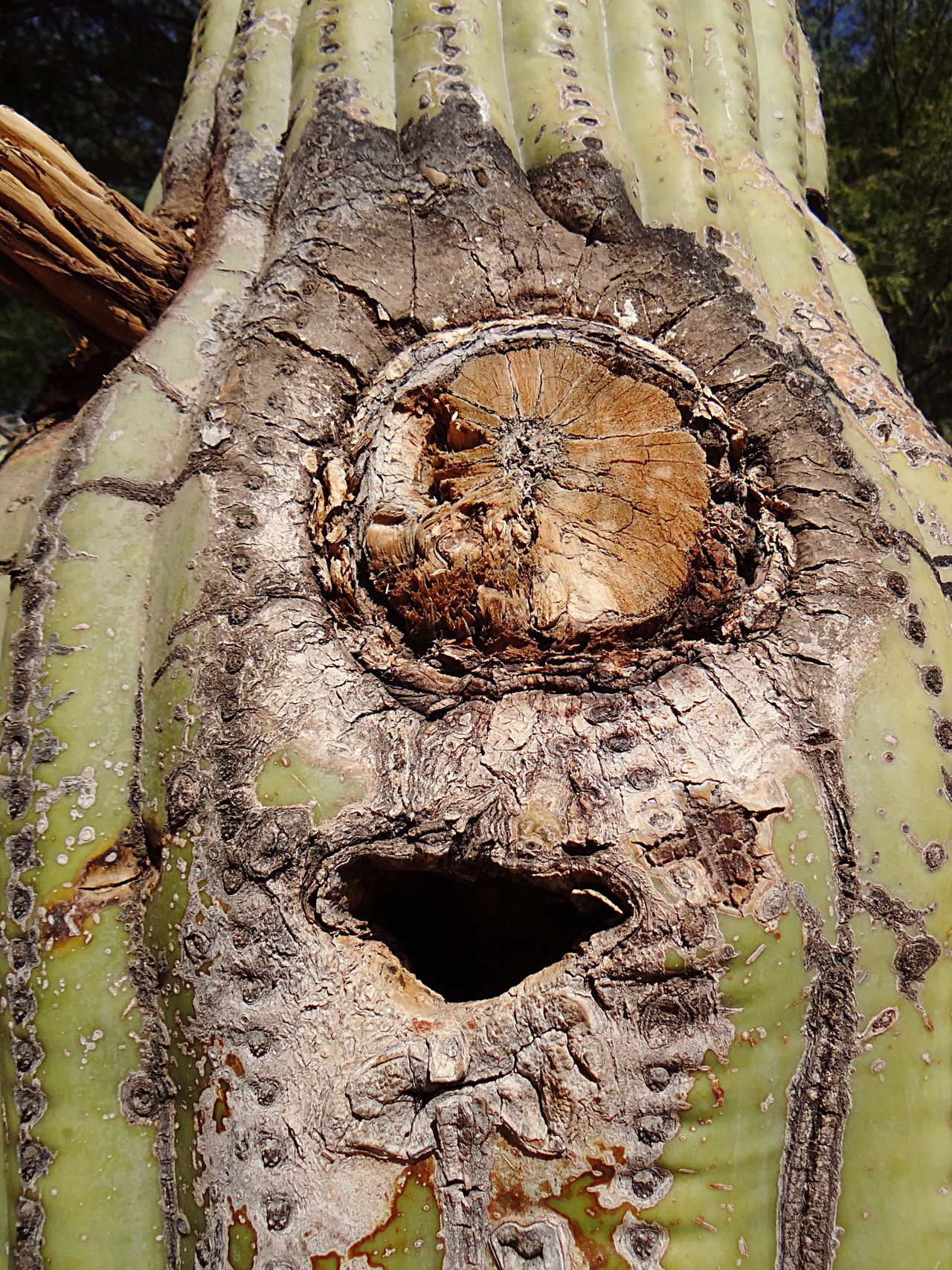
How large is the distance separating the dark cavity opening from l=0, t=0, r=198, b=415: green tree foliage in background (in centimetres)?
395

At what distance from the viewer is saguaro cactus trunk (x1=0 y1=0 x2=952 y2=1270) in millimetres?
983

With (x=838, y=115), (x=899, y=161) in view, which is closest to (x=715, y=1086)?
(x=899, y=161)

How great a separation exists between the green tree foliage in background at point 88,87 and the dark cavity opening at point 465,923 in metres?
3.95

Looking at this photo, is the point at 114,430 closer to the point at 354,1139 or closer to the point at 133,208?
the point at 133,208

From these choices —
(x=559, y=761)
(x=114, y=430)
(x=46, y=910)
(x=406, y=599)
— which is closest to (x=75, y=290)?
(x=114, y=430)

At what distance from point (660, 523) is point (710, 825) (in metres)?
0.37

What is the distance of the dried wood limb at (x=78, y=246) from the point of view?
1.33 meters

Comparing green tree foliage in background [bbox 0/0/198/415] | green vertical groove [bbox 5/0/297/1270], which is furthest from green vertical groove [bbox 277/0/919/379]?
green tree foliage in background [bbox 0/0/198/415]

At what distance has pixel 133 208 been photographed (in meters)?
1.46

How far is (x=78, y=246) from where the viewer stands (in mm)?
1402

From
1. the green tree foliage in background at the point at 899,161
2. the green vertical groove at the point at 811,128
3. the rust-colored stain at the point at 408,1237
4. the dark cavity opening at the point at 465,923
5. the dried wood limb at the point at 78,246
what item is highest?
the green tree foliage in background at the point at 899,161

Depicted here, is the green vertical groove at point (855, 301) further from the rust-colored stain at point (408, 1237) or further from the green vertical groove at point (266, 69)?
the rust-colored stain at point (408, 1237)

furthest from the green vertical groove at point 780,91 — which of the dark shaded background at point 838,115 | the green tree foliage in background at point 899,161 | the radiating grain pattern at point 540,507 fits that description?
the dark shaded background at point 838,115

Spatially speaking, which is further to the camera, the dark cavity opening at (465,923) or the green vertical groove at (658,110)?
the green vertical groove at (658,110)
